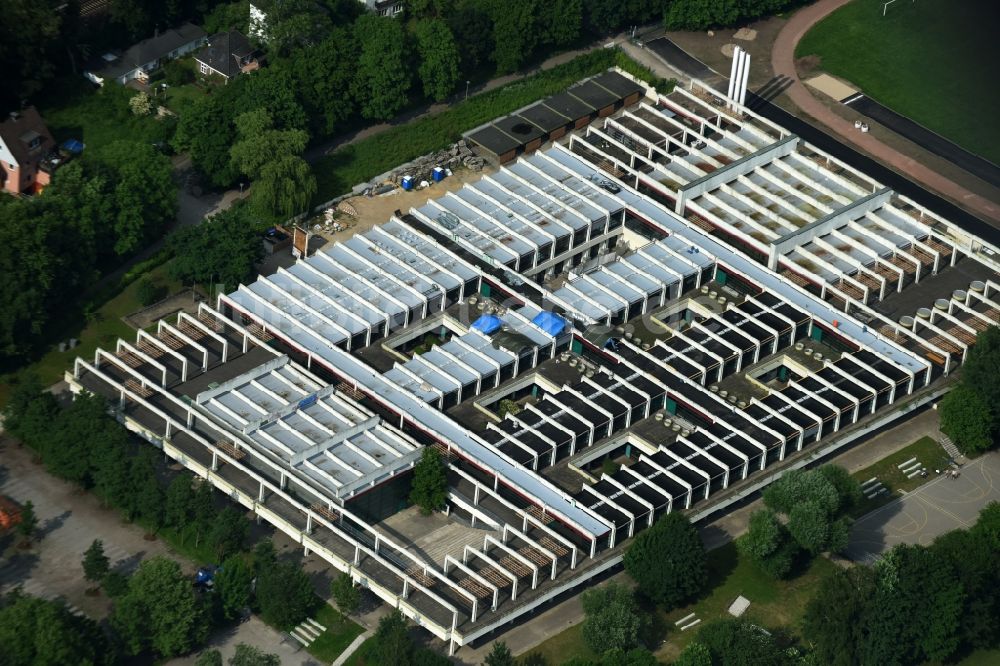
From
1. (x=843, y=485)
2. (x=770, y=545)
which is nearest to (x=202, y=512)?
(x=770, y=545)

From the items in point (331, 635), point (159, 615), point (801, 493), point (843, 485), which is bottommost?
point (331, 635)

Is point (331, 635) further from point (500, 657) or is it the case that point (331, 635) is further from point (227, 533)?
point (500, 657)

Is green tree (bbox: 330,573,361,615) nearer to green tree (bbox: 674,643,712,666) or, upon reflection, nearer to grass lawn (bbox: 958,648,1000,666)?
green tree (bbox: 674,643,712,666)

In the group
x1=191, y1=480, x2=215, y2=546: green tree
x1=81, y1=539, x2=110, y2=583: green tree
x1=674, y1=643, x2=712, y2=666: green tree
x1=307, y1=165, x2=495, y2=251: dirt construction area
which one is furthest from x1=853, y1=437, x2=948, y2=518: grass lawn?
x1=81, y1=539, x2=110, y2=583: green tree

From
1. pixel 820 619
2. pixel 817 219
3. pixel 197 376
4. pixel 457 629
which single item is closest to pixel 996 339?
pixel 817 219

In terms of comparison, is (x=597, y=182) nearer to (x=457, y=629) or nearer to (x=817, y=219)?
(x=817, y=219)

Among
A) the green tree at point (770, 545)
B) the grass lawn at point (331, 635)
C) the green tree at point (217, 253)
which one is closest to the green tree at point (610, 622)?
the green tree at point (770, 545)
